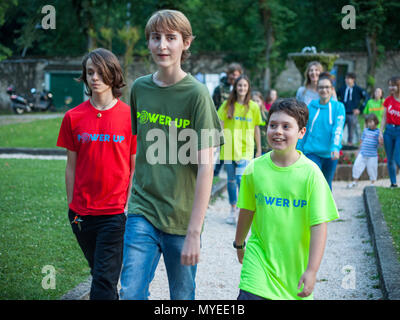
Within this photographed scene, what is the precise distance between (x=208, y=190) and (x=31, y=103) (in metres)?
29.8

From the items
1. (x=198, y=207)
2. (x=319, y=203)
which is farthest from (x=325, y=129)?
(x=198, y=207)

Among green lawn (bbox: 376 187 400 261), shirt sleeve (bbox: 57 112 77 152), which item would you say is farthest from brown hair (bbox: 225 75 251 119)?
shirt sleeve (bbox: 57 112 77 152)

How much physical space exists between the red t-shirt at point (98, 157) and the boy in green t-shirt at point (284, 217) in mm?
1083

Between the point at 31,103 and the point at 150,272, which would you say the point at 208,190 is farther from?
the point at 31,103

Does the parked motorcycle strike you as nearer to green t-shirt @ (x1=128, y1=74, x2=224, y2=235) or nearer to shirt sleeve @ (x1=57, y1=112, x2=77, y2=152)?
shirt sleeve @ (x1=57, y1=112, x2=77, y2=152)

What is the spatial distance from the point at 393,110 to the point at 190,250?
838cm

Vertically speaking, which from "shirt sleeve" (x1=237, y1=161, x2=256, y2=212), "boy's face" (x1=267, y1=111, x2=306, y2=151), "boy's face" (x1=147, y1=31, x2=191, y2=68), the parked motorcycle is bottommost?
the parked motorcycle

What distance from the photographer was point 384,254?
6070 millimetres

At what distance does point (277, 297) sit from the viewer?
3.11 metres

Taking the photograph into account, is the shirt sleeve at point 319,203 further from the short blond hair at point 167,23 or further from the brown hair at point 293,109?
the short blond hair at point 167,23

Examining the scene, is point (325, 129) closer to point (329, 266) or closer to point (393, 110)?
point (329, 266)

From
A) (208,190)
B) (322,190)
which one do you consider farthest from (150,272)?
(322,190)

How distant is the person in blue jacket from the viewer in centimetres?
740

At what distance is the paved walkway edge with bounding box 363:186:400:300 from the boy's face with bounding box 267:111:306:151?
212cm
